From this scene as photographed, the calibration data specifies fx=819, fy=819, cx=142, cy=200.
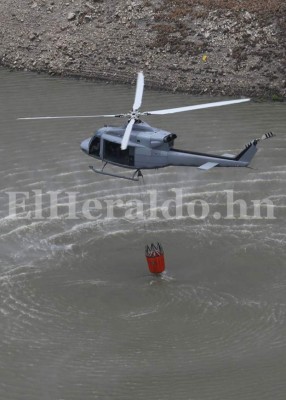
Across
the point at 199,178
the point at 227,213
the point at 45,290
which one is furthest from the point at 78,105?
the point at 45,290

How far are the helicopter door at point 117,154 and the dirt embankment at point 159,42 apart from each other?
12.9 meters

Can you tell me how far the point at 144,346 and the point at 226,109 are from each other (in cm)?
1424

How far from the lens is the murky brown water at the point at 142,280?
54.2ft

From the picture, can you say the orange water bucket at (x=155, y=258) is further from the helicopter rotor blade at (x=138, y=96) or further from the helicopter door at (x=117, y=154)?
the helicopter rotor blade at (x=138, y=96)

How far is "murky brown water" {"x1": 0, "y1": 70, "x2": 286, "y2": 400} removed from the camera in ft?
54.2

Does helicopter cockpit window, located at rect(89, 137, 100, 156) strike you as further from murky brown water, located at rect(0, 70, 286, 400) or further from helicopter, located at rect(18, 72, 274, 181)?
murky brown water, located at rect(0, 70, 286, 400)

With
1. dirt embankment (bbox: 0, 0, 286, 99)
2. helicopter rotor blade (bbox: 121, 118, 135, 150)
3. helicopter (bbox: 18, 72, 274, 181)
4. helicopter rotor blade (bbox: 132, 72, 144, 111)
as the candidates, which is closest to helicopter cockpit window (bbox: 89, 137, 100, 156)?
helicopter (bbox: 18, 72, 274, 181)

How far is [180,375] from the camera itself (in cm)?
1642

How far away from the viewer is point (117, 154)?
19938 mm

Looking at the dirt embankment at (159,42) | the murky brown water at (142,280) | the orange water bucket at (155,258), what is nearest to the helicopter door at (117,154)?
the orange water bucket at (155,258)

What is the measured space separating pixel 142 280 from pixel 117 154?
124 inches

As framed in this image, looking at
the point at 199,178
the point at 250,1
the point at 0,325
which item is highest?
the point at 250,1

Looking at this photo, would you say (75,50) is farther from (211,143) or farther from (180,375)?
(180,375)

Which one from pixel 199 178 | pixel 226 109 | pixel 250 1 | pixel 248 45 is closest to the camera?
pixel 199 178
